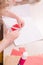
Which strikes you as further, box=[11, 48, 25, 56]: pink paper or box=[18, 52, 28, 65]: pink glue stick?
box=[11, 48, 25, 56]: pink paper

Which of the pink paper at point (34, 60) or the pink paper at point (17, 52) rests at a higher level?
the pink paper at point (17, 52)

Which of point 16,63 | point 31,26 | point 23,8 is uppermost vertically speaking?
point 23,8

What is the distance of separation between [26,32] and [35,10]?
0.22m

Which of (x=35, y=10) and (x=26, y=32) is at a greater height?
(x=35, y=10)

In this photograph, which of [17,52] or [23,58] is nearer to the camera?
[23,58]

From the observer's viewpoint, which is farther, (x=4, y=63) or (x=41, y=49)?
(x=41, y=49)

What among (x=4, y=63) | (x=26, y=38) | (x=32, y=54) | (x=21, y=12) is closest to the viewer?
(x=4, y=63)

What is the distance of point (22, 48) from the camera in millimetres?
924

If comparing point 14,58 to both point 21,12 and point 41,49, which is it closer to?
point 41,49

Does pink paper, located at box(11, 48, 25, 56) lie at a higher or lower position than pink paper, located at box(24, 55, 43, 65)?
higher

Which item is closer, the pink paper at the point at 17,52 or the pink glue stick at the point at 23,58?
the pink glue stick at the point at 23,58

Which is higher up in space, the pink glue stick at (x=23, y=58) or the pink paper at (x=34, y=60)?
the pink glue stick at (x=23, y=58)

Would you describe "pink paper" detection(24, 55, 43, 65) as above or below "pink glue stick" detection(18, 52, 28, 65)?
below

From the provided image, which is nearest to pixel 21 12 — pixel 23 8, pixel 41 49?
pixel 23 8
